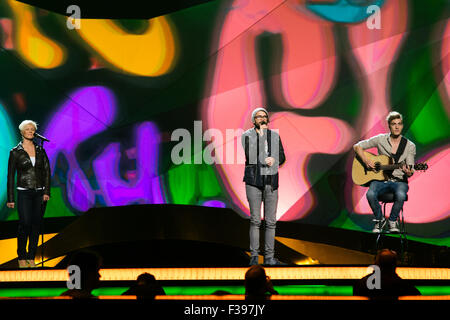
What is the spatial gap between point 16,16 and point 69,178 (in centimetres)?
218

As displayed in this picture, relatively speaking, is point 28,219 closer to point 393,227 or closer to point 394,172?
point 393,227

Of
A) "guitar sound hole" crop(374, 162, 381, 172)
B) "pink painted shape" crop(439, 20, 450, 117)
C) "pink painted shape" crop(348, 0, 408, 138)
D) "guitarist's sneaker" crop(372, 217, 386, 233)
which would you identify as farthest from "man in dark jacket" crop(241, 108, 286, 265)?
"pink painted shape" crop(439, 20, 450, 117)

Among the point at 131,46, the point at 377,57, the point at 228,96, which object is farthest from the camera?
the point at 131,46

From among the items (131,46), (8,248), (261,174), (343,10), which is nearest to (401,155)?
(261,174)

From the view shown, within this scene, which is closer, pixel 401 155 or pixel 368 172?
pixel 401 155

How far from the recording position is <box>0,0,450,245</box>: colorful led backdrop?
7.02m

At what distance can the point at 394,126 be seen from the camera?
17.8 feet

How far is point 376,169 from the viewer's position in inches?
222

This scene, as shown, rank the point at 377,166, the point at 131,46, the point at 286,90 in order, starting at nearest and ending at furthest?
the point at 377,166, the point at 286,90, the point at 131,46

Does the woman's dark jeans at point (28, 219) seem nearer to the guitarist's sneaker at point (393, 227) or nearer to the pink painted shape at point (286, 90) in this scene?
the pink painted shape at point (286, 90)

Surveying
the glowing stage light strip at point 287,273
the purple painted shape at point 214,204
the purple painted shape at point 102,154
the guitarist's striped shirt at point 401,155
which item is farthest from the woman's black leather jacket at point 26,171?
the guitarist's striped shirt at point 401,155

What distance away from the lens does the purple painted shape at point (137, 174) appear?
291 inches

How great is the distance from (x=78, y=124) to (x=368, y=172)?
150 inches

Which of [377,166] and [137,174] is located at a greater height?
[137,174]
